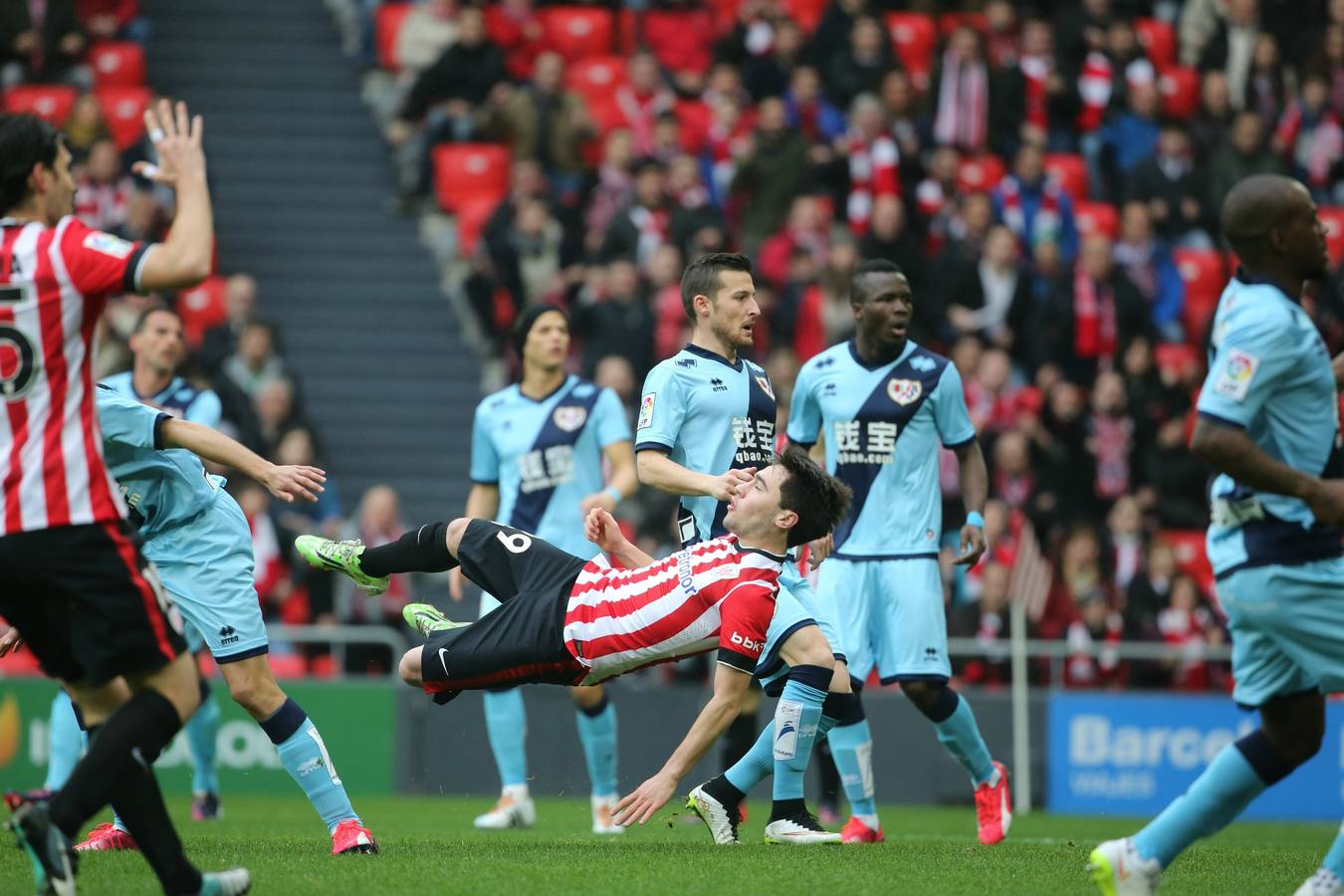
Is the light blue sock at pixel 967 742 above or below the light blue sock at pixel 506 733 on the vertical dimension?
above

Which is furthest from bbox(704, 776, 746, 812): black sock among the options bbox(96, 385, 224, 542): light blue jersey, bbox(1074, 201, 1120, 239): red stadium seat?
bbox(1074, 201, 1120, 239): red stadium seat

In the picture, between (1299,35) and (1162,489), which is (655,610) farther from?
(1299,35)

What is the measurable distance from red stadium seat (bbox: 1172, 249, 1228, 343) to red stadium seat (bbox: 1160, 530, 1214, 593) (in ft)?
9.20

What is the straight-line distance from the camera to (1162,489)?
1742cm

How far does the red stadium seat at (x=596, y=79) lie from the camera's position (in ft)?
67.2

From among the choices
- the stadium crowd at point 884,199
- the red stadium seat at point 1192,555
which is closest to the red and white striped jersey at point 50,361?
the stadium crowd at point 884,199

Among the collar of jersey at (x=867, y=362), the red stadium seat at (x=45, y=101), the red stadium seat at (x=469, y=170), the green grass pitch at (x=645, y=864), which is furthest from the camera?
the red stadium seat at (x=469, y=170)

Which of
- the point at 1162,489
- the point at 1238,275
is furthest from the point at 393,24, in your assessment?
the point at 1238,275

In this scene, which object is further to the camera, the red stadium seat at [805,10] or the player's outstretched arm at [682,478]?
the red stadium seat at [805,10]

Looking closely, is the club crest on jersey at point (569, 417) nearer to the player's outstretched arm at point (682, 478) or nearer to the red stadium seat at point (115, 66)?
the player's outstretched arm at point (682, 478)

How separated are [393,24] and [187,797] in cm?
1012

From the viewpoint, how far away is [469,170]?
19.7 meters

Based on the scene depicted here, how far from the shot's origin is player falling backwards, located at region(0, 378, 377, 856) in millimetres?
7875

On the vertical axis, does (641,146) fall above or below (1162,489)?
above
